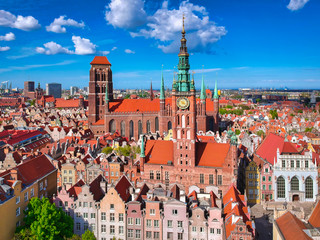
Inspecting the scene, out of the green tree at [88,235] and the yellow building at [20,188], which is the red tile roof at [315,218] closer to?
the green tree at [88,235]

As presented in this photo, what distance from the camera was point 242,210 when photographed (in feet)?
160

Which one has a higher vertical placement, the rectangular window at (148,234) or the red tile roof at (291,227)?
the red tile roof at (291,227)

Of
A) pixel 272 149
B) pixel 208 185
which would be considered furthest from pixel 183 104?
pixel 272 149

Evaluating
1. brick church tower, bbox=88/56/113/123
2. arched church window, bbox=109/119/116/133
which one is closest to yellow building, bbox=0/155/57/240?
arched church window, bbox=109/119/116/133

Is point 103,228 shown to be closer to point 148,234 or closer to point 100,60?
point 148,234

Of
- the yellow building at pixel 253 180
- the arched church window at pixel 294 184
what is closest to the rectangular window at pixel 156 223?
the yellow building at pixel 253 180

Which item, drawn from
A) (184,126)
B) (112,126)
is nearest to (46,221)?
(184,126)

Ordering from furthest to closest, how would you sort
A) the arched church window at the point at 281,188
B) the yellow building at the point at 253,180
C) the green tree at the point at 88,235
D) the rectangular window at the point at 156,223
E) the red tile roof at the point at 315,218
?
the yellow building at the point at 253,180
the arched church window at the point at 281,188
the rectangular window at the point at 156,223
the green tree at the point at 88,235
the red tile roof at the point at 315,218

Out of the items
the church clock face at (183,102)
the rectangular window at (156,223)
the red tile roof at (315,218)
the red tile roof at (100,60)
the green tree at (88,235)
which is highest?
the red tile roof at (100,60)

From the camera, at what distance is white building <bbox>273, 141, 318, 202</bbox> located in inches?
2625

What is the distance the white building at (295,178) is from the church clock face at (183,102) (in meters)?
23.0

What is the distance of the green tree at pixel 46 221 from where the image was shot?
46.2 meters

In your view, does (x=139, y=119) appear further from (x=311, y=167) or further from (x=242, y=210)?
(x=242, y=210)

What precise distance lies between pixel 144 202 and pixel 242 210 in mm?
16071
